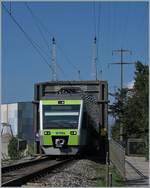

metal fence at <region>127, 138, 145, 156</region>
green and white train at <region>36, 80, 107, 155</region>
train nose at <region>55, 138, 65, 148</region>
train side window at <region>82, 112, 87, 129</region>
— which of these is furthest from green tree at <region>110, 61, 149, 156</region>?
train nose at <region>55, 138, 65, 148</region>

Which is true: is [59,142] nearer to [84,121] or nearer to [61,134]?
[61,134]

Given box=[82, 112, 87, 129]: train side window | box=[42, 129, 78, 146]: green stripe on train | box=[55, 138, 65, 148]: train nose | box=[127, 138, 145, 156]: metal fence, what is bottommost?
box=[127, 138, 145, 156]: metal fence

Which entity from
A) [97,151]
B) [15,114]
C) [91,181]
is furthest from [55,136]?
[15,114]

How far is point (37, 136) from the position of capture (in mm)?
33031

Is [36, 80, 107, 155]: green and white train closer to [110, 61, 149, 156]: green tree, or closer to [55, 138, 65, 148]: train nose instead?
[55, 138, 65, 148]: train nose

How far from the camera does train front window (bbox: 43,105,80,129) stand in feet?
99.0

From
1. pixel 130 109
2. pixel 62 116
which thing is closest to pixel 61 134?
pixel 62 116

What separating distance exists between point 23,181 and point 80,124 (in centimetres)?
1362

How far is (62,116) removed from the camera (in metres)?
30.2

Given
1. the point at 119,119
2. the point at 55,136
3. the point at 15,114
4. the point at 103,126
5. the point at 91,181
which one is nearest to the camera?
the point at 91,181

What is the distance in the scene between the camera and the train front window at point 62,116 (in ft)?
99.0

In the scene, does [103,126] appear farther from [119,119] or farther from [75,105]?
[119,119]

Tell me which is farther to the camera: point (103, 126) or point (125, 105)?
point (125, 105)

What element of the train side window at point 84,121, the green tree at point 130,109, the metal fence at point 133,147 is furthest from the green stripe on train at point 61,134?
the green tree at point 130,109
